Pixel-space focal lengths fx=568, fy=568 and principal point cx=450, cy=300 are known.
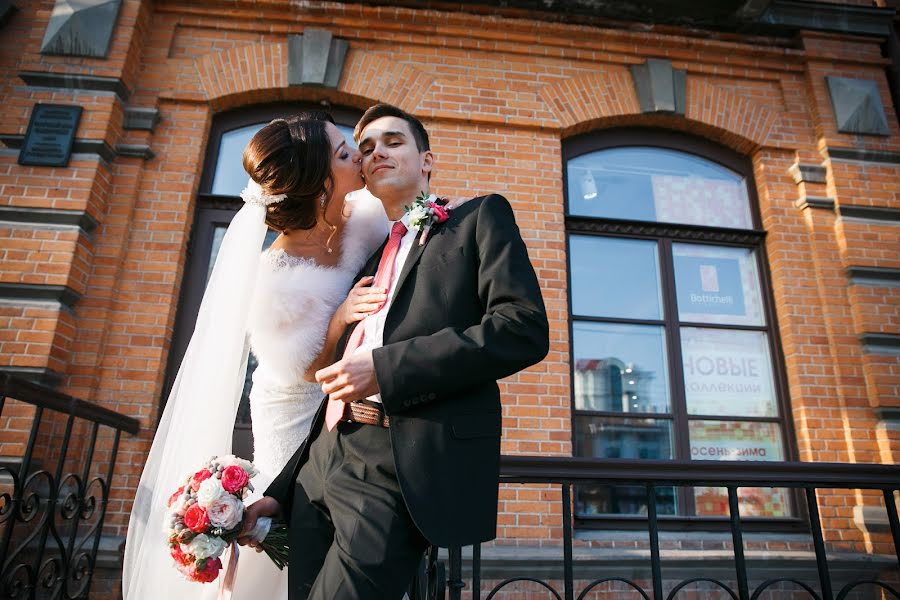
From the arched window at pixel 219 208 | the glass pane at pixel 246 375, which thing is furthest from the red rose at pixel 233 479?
the arched window at pixel 219 208

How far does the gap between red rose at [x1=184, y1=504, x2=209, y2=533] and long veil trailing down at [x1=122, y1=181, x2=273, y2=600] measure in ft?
1.32

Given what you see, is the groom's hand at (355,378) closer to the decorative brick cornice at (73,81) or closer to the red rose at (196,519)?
the red rose at (196,519)

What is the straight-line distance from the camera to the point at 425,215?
173 centimetres

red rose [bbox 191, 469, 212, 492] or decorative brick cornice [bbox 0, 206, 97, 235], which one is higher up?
decorative brick cornice [bbox 0, 206, 97, 235]

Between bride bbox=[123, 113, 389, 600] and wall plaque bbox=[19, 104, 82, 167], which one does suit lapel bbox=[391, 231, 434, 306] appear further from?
wall plaque bbox=[19, 104, 82, 167]

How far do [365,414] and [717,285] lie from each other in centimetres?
444

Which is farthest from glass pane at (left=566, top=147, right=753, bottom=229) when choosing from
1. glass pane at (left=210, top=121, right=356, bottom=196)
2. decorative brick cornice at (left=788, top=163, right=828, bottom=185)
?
glass pane at (left=210, top=121, right=356, bottom=196)

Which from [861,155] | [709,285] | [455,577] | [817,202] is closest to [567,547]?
[455,577]

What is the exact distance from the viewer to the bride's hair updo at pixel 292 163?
2.12 meters

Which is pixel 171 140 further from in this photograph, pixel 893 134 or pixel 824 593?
pixel 893 134

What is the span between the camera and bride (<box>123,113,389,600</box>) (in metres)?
1.98

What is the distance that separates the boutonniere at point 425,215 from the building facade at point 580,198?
2.76m

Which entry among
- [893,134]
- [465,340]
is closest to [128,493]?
[465,340]

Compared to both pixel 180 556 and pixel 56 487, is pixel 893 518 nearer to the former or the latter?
pixel 180 556
